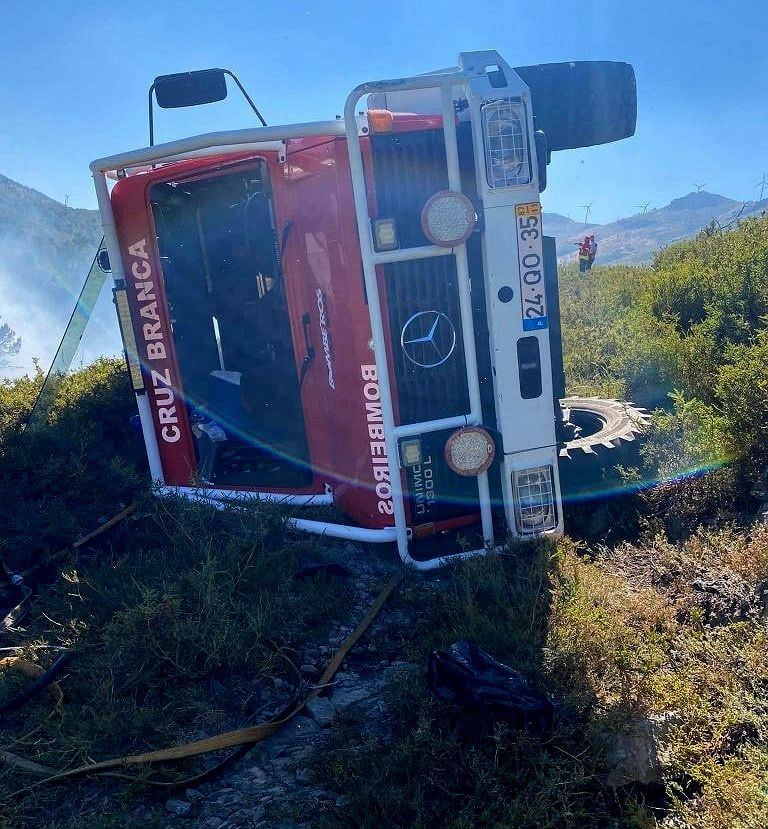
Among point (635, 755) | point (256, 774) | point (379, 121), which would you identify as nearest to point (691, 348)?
point (379, 121)

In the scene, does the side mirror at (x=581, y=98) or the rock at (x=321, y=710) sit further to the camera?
the side mirror at (x=581, y=98)

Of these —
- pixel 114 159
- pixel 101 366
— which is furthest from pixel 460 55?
pixel 101 366

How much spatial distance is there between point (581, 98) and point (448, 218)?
128cm

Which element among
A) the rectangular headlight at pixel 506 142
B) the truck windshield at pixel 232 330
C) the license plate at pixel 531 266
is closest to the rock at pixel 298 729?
the license plate at pixel 531 266

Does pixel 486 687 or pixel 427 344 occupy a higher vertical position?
pixel 427 344

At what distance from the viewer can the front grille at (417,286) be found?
3.28 m

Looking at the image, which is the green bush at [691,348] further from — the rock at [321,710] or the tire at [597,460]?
the rock at [321,710]

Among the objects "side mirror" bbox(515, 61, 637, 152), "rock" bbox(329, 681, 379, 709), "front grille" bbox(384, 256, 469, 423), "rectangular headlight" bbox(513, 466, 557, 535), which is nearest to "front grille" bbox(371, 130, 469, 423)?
"front grille" bbox(384, 256, 469, 423)

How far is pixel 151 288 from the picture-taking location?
4.44 m

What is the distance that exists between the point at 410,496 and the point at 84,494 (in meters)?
2.34

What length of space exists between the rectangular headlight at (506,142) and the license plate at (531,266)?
0.16 metres

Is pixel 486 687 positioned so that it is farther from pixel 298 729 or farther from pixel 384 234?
pixel 384 234

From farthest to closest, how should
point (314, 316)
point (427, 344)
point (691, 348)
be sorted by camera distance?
A: 1. point (691, 348)
2. point (314, 316)
3. point (427, 344)

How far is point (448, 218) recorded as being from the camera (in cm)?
320
